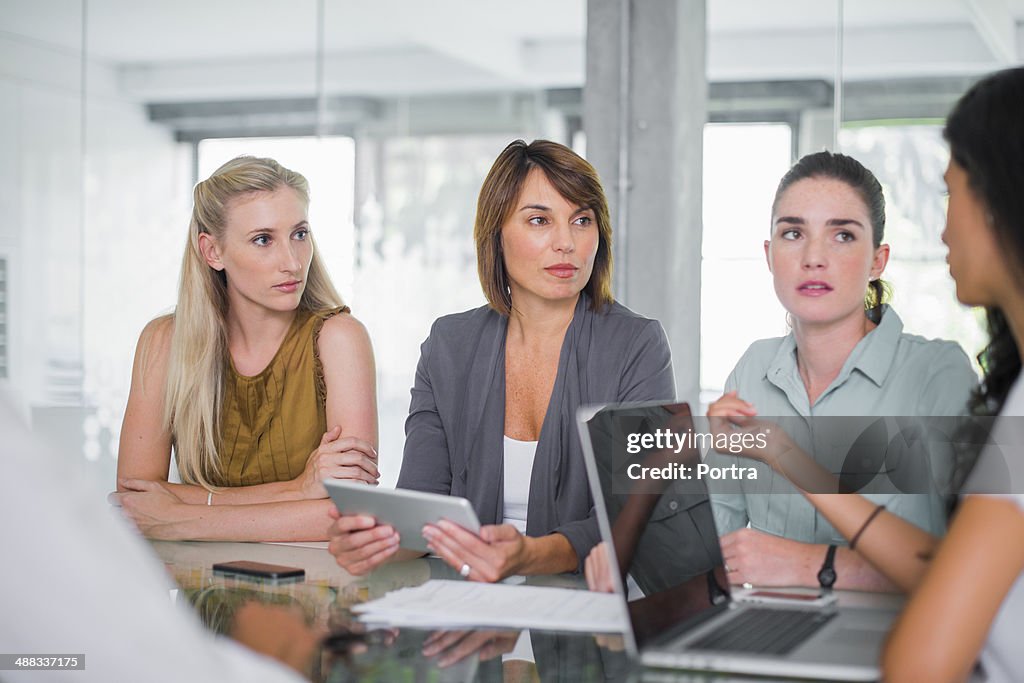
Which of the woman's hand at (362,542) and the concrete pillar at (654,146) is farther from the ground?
the concrete pillar at (654,146)

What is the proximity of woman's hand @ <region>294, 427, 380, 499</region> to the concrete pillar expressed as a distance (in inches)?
81.2

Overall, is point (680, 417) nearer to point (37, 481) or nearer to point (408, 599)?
point (408, 599)

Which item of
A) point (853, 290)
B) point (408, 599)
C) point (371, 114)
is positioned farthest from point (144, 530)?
point (371, 114)

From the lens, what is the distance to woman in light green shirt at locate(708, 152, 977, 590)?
1906 mm

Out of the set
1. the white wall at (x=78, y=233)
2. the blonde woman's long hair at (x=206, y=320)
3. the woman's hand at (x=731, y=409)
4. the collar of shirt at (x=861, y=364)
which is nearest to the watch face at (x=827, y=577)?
the woman's hand at (x=731, y=409)

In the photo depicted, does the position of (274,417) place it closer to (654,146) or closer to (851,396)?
(851,396)

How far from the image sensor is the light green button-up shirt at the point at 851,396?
6.10 feet

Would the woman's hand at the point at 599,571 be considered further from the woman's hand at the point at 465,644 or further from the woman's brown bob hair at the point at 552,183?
the woman's brown bob hair at the point at 552,183

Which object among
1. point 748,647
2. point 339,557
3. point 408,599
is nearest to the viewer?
point 748,647

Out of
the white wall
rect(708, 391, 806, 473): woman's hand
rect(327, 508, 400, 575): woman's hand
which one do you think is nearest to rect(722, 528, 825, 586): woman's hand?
rect(708, 391, 806, 473): woman's hand

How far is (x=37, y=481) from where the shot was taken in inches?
32.3

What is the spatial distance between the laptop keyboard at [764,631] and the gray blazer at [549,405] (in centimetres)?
75

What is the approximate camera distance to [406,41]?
439 cm

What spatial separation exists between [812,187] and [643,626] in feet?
3.75
